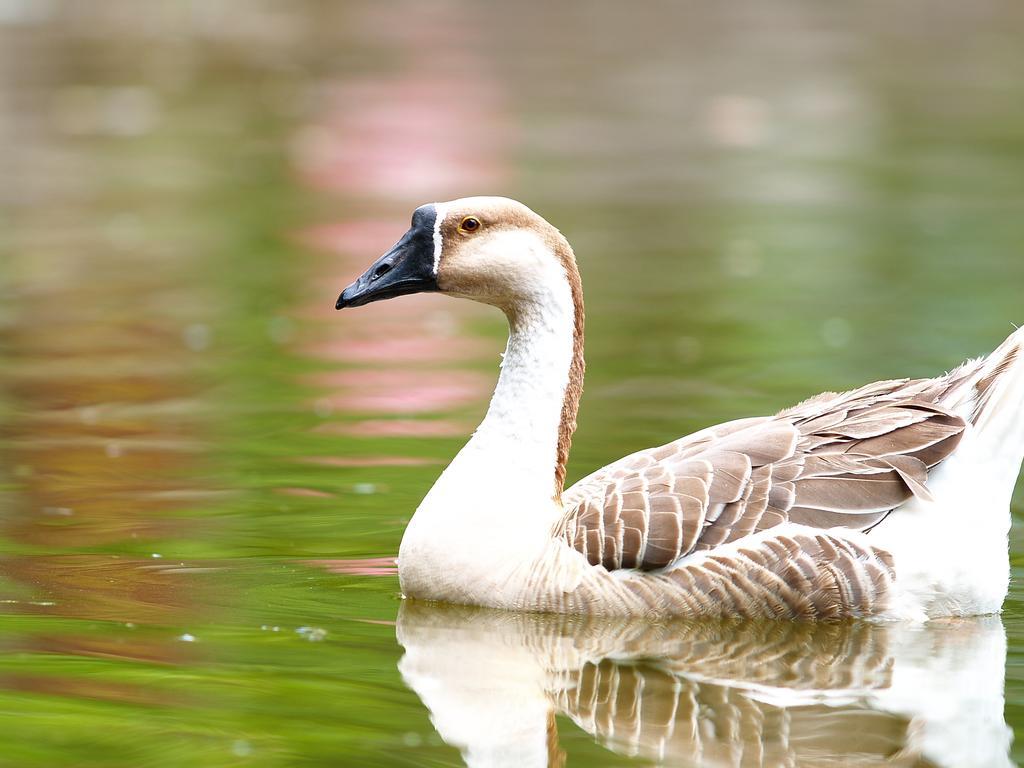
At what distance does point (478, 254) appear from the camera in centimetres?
791

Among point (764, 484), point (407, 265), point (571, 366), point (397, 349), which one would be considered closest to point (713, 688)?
point (764, 484)

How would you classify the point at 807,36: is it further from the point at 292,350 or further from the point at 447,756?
the point at 447,756

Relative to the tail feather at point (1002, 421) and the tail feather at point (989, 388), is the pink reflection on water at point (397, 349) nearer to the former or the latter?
the tail feather at point (989, 388)

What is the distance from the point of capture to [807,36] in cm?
3550

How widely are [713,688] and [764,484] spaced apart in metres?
1.12

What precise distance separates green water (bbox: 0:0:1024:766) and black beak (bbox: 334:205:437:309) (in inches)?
51.8

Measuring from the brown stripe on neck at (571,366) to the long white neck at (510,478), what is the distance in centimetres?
1

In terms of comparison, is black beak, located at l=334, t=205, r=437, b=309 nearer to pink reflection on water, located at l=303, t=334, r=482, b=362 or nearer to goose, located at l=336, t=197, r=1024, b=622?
goose, located at l=336, t=197, r=1024, b=622

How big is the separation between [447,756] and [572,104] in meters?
21.7

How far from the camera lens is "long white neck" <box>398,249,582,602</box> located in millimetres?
7707

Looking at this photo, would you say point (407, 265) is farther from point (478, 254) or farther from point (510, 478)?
Answer: point (510, 478)

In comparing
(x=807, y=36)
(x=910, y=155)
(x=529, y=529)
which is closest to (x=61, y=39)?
(x=807, y=36)

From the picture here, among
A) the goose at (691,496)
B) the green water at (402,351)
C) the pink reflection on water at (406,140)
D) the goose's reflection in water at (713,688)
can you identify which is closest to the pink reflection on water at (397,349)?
the green water at (402,351)

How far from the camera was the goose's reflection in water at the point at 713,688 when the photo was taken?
20.4ft
